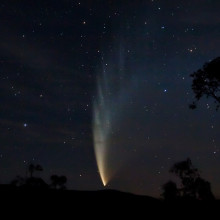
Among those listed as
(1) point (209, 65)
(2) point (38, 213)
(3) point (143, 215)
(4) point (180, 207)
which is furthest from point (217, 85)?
(2) point (38, 213)

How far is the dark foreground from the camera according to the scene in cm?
1384

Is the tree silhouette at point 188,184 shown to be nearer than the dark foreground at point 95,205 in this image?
No

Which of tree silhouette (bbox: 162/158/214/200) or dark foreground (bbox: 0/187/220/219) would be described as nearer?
dark foreground (bbox: 0/187/220/219)

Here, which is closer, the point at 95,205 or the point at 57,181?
the point at 95,205

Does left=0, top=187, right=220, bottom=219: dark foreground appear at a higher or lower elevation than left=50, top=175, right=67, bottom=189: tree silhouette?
lower

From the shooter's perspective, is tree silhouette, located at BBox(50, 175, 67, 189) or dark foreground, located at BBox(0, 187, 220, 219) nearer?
dark foreground, located at BBox(0, 187, 220, 219)

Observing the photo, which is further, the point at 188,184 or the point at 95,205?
the point at 188,184

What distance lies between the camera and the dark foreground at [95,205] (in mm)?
13836

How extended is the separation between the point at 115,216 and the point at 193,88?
21.2 meters

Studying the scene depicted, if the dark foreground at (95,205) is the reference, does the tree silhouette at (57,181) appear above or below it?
above

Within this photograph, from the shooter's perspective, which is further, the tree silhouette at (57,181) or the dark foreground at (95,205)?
the tree silhouette at (57,181)

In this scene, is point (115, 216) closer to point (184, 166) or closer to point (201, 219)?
point (201, 219)

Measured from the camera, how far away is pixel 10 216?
1271 centimetres

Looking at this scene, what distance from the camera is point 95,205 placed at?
50.0 feet
